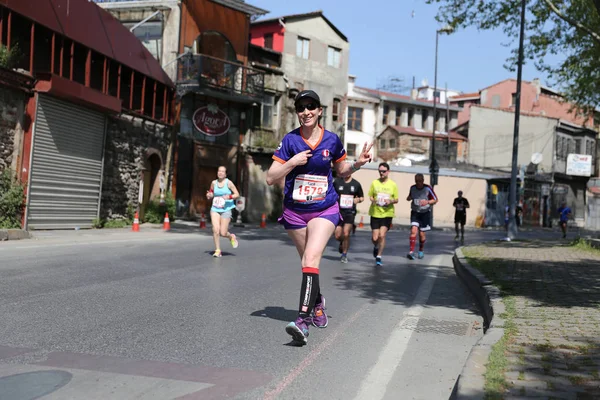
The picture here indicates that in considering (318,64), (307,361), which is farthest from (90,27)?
(318,64)

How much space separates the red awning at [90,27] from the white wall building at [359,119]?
1274 inches

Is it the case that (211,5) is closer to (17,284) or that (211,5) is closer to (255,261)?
(255,261)

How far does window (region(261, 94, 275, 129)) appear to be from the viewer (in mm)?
35938

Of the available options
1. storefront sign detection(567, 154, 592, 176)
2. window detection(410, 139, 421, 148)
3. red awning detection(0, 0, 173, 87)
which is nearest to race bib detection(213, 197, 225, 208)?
red awning detection(0, 0, 173, 87)

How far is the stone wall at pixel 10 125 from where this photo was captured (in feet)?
52.6

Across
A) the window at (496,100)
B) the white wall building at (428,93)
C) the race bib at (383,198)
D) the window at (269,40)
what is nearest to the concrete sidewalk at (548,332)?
the race bib at (383,198)

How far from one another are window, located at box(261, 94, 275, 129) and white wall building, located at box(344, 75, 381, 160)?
65.5ft

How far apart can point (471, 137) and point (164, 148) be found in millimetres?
37522

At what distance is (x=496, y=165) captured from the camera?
58.0m

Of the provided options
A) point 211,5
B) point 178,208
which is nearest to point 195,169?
point 178,208

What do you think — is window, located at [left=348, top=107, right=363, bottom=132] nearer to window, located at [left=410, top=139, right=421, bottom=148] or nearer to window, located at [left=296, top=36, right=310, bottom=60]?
window, located at [left=410, top=139, right=421, bottom=148]

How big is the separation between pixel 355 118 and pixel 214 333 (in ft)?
172

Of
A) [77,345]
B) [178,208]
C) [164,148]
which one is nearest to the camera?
[77,345]

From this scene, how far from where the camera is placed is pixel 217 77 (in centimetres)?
3134
